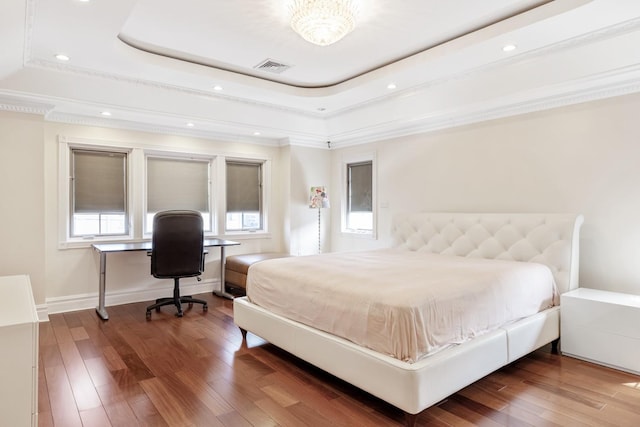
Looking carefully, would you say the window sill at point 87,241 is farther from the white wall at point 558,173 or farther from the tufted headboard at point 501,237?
the white wall at point 558,173

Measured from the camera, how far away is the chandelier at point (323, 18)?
247 cm

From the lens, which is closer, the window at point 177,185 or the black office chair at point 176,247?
the black office chair at point 176,247

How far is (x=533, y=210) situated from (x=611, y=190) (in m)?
0.69

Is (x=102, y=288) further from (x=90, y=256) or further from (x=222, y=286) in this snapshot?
(x=222, y=286)

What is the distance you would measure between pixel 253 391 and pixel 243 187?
152 inches

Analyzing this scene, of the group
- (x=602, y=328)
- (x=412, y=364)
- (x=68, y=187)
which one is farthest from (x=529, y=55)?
(x=68, y=187)

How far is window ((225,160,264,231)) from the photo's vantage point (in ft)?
19.3

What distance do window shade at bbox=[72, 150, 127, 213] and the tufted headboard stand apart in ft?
11.9

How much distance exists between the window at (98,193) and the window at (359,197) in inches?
130

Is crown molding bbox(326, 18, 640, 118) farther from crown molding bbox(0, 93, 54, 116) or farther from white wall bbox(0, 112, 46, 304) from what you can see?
white wall bbox(0, 112, 46, 304)

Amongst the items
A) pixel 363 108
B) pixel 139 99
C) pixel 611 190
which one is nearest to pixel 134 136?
pixel 139 99

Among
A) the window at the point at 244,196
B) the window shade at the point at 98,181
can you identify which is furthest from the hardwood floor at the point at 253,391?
the window at the point at 244,196

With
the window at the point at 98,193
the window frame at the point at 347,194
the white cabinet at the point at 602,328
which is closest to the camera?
Result: the white cabinet at the point at 602,328

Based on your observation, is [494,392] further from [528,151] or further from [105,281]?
[105,281]
